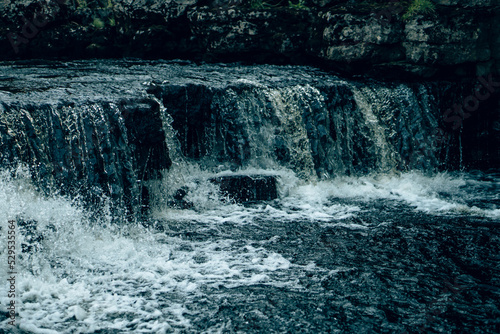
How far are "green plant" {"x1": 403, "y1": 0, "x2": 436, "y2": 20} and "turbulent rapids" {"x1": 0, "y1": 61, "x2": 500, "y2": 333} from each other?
1438 millimetres

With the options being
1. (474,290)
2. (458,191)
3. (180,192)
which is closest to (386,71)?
(458,191)

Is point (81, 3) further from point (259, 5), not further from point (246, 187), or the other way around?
point (246, 187)

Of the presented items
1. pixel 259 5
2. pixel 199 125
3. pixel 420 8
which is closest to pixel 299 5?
pixel 259 5

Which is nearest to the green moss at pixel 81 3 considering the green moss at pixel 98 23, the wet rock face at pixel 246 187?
the green moss at pixel 98 23

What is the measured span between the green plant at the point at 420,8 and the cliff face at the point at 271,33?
106mm

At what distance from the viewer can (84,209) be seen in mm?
7594

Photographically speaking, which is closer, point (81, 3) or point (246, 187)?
point (246, 187)

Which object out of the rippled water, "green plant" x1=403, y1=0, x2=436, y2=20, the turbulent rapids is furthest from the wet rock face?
"green plant" x1=403, y1=0, x2=436, y2=20

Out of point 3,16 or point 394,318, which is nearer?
point 394,318

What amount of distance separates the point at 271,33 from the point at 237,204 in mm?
4936

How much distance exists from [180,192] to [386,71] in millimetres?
5265

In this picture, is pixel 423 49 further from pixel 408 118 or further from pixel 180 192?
pixel 180 192

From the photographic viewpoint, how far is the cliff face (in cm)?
1055

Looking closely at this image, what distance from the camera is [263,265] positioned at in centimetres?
659
